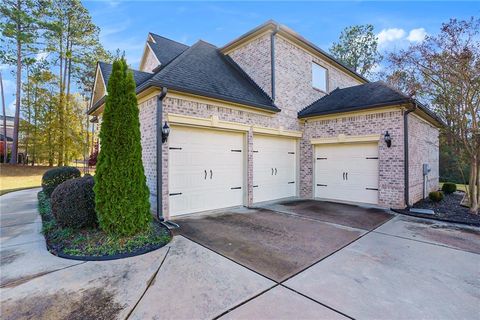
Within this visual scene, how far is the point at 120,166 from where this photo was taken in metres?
4.17

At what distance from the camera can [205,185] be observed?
668 centimetres

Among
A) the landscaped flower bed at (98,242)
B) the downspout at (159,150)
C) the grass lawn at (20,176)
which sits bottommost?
the landscaped flower bed at (98,242)

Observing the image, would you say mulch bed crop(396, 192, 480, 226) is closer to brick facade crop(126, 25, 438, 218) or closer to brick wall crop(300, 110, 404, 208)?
brick facade crop(126, 25, 438, 218)

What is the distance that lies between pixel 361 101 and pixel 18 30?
899 inches

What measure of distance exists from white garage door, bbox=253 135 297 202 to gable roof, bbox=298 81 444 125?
157cm

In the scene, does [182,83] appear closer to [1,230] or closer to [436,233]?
[1,230]

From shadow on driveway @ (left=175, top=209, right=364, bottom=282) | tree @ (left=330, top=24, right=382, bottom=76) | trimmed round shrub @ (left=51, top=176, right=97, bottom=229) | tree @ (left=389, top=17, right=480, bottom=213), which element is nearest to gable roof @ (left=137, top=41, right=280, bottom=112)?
trimmed round shrub @ (left=51, top=176, right=97, bottom=229)

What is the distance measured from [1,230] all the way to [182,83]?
209 inches

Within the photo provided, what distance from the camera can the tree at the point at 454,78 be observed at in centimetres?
615

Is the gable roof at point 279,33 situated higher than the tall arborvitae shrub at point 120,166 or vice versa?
the gable roof at point 279,33

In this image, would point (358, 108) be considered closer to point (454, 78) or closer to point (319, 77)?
point (454, 78)

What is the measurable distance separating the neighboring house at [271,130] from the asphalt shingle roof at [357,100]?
48 millimetres

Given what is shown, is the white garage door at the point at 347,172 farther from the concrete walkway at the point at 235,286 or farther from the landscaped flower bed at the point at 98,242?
the landscaped flower bed at the point at 98,242

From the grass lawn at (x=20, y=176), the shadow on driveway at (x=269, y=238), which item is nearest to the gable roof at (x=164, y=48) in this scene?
the shadow on driveway at (x=269, y=238)
